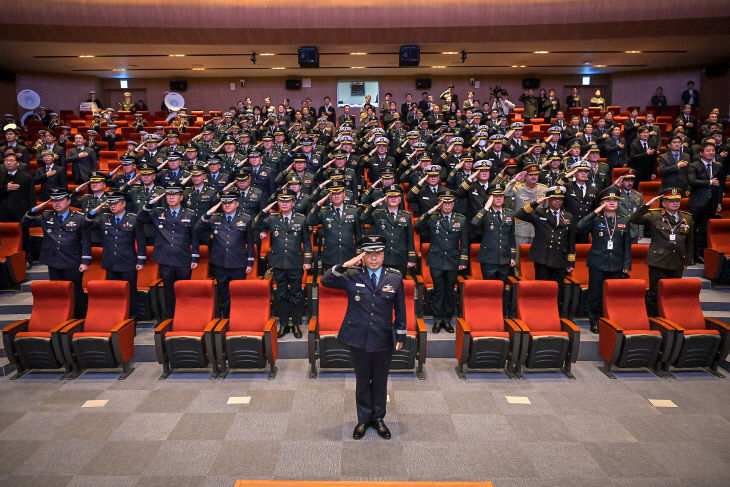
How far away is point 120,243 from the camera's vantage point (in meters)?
5.62

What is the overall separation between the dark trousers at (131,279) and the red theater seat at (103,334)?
42 centimetres

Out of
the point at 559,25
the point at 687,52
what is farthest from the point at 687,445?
the point at 687,52

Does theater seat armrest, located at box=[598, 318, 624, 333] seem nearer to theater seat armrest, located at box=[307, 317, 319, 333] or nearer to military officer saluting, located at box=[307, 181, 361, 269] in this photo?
military officer saluting, located at box=[307, 181, 361, 269]

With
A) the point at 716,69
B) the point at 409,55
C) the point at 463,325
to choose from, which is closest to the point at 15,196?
the point at 463,325

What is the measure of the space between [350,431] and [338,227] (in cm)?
240

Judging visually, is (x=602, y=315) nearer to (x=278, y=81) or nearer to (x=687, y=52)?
(x=687, y=52)

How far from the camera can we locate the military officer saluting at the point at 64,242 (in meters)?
5.55

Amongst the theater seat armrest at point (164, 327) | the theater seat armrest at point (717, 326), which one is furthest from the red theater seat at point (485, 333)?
the theater seat armrest at point (164, 327)

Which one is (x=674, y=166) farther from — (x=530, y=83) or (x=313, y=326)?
(x=530, y=83)

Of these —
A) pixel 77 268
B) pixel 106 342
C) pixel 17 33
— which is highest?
pixel 17 33

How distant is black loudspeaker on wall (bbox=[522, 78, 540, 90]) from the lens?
1658 cm

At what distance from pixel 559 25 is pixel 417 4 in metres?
3.11

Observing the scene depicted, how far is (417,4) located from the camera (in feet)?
35.6

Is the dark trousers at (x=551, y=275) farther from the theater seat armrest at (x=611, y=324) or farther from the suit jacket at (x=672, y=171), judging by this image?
the suit jacket at (x=672, y=171)
